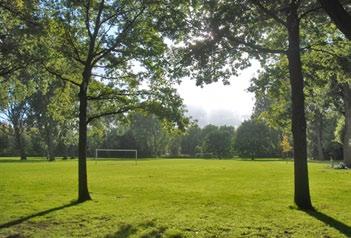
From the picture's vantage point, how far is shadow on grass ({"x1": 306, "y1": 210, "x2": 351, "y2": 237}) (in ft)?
41.8

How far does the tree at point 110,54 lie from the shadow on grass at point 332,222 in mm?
7216

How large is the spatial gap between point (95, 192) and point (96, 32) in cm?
768

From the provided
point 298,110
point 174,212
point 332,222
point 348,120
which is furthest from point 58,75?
point 348,120

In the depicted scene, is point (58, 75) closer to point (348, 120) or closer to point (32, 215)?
point (32, 215)

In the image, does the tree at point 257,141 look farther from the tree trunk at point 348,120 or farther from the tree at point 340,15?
the tree at point 340,15

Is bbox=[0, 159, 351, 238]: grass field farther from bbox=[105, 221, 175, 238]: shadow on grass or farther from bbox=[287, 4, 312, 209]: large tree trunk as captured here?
bbox=[287, 4, 312, 209]: large tree trunk

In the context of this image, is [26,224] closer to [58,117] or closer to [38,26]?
[38,26]

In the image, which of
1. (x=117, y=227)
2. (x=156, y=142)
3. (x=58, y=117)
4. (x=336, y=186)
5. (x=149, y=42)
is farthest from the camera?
(x=156, y=142)

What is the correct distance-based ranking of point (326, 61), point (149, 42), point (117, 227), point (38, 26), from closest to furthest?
point (117, 227) → point (38, 26) → point (326, 61) → point (149, 42)

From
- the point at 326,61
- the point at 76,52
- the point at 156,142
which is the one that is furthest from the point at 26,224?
the point at 156,142

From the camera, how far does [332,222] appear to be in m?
14.1

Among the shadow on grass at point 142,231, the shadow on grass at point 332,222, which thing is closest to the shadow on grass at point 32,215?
the shadow on grass at point 142,231

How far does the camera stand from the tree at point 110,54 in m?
18.9

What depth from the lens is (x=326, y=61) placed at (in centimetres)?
1838
